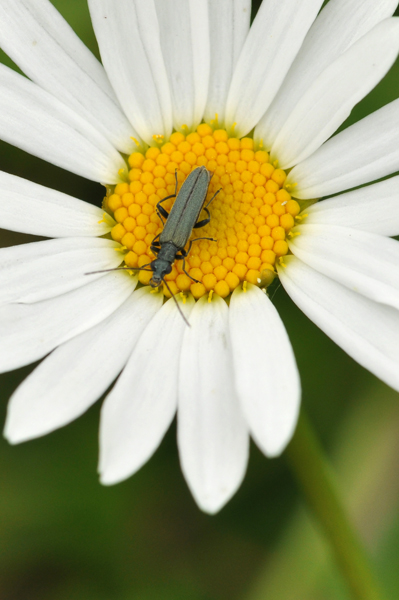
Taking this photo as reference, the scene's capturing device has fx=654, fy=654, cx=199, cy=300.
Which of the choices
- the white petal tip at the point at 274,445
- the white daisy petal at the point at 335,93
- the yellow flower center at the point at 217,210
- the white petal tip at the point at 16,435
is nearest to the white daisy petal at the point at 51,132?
the yellow flower center at the point at 217,210

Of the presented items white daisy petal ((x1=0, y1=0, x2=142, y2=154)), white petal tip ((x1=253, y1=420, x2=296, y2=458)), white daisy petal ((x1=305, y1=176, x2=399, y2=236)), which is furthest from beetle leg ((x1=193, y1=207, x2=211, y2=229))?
white petal tip ((x1=253, y1=420, x2=296, y2=458))

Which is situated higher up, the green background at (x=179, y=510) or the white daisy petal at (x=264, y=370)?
the white daisy petal at (x=264, y=370)

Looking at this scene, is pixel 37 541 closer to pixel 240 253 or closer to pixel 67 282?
pixel 67 282

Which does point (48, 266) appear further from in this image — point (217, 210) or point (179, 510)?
point (179, 510)

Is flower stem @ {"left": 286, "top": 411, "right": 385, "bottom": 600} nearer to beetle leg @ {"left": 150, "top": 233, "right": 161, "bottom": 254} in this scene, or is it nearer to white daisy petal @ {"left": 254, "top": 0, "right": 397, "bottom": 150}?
beetle leg @ {"left": 150, "top": 233, "right": 161, "bottom": 254}

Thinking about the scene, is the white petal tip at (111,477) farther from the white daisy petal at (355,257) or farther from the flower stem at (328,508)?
the white daisy petal at (355,257)

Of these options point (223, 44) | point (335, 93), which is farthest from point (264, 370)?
point (223, 44)
